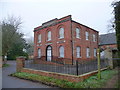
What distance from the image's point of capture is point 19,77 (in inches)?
358

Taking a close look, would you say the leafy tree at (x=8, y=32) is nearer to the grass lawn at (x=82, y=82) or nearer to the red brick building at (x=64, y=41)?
the red brick building at (x=64, y=41)

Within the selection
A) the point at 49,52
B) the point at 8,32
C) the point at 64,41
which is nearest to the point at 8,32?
the point at 8,32

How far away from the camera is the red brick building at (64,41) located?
1504 cm

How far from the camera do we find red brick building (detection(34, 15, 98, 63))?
15039 mm

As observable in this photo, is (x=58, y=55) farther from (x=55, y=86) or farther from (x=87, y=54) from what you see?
(x=55, y=86)

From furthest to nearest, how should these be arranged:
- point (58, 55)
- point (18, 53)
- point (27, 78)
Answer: point (18, 53), point (58, 55), point (27, 78)

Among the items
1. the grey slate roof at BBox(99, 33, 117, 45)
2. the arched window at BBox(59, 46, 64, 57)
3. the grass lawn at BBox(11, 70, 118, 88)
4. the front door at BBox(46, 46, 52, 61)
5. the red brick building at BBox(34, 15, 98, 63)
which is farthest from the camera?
the grey slate roof at BBox(99, 33, 117, 45)

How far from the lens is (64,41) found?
15562mm

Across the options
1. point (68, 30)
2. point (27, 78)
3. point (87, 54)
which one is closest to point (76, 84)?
point (27, 78)

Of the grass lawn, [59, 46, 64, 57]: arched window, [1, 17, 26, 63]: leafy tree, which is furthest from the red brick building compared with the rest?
the grass lawn

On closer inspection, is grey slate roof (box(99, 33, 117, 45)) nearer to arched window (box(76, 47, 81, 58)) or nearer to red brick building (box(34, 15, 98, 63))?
red brick building (box(34, 15, 98, 63))

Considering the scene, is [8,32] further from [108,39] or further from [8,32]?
[108,39]

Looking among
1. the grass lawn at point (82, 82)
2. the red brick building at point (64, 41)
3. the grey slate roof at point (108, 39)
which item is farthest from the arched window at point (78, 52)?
the grey slate roof at point (108, 39)

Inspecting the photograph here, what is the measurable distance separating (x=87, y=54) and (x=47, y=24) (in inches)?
351
